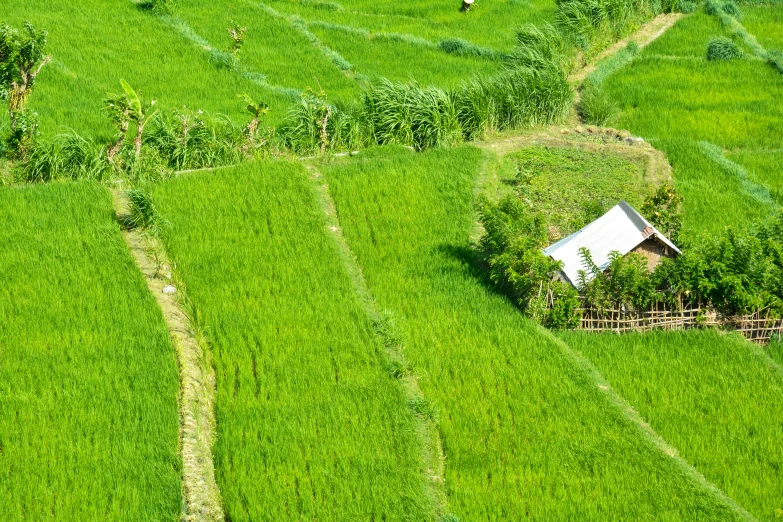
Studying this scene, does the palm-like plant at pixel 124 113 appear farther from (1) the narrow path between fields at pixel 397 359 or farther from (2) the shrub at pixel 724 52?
(2) the shrub at pixel 724 52

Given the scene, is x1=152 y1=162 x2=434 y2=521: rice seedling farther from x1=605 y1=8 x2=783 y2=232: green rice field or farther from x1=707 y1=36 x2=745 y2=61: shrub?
x1=707 y1=36 x2=745 y2=61: shrub

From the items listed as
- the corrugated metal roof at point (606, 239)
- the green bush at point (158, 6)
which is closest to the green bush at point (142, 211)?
the corrugated metal roof at point (606, 239)

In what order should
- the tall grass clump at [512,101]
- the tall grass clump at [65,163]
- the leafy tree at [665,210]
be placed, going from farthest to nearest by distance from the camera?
the tall grass clump at [512,101], the tall grass clump at [65,163], the leafy tree at [665,210]

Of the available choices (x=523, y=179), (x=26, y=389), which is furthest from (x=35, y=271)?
(x=523, y=179)

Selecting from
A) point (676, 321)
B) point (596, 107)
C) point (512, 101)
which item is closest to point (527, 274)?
point (676, 321)

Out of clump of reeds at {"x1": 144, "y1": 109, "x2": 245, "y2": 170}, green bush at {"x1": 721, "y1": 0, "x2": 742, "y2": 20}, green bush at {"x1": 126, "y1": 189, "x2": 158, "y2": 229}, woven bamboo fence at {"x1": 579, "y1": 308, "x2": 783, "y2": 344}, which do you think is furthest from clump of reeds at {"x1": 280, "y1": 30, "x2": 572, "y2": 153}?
green bush at {"x1": 721, "y1": 0, "x2": 742, "y2": 20}

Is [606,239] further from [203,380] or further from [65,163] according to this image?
[65,163]
